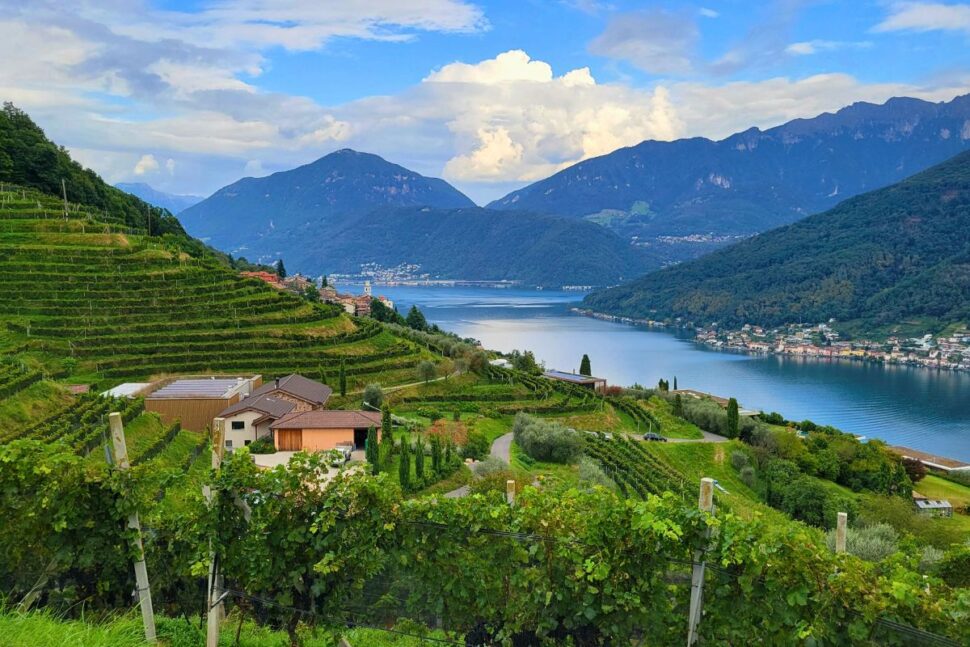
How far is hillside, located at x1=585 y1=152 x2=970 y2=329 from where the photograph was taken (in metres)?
124

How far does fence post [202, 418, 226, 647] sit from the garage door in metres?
22.1

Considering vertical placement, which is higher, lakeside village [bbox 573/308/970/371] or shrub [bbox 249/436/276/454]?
shrub [bbox 249/436/276/454]

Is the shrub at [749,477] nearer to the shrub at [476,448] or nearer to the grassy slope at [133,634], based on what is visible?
the shrub at [476,448]

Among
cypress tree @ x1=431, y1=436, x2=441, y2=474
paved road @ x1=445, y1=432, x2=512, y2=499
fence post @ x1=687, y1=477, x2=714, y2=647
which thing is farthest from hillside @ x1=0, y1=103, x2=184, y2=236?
fence post @ x1=687, y1=477, x2=714, y2=647

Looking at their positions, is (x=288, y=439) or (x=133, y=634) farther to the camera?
(x=288, y=439)

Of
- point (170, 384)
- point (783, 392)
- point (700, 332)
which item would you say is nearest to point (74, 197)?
point (170, 384)

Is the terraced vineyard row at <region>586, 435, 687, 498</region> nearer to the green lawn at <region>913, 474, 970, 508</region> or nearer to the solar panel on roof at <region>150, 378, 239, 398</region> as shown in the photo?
the green lawn at <region>913, 474, 970, 508</region>

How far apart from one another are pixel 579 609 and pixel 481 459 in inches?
869

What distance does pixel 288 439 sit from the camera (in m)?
27.8

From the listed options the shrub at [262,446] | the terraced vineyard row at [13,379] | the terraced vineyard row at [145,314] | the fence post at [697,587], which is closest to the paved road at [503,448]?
the shrub at [262,446]

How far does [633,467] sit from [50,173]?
57.0m

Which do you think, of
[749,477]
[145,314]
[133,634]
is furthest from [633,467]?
[145,314]

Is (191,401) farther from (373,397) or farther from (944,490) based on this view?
(944,490)

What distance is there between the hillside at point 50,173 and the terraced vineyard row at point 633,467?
139 feet
